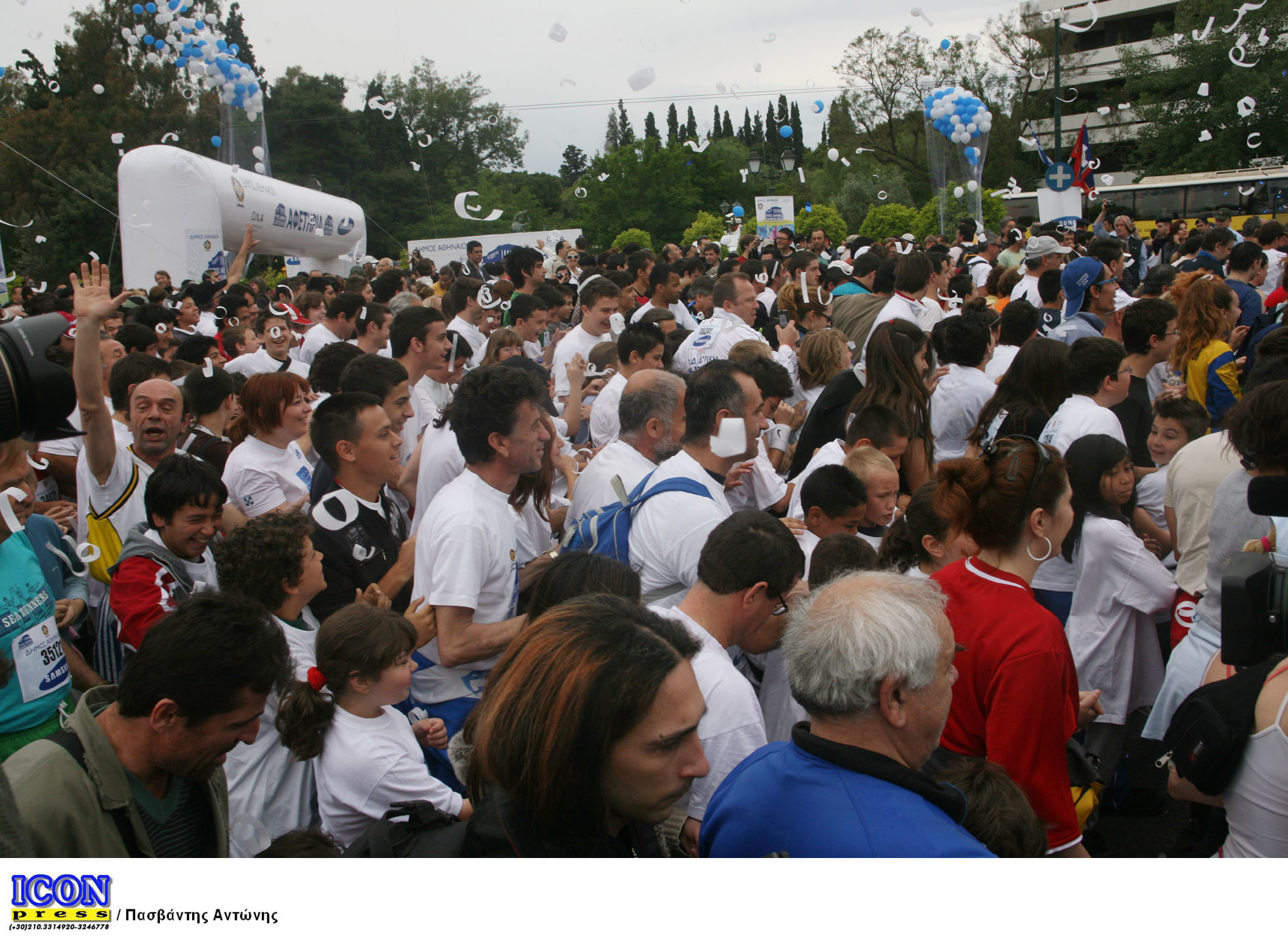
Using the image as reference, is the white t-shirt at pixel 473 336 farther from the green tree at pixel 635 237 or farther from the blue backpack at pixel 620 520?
the green tree at pixel 635 237

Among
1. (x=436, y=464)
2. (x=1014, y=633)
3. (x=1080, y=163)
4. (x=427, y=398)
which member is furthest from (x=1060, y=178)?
(x=1014, y=633)

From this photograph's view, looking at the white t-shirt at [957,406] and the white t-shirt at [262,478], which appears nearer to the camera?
the white t-shirt at [262,478]

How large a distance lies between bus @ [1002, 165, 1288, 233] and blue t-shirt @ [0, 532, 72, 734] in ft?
69.3

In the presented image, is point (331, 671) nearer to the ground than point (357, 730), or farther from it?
farther from it

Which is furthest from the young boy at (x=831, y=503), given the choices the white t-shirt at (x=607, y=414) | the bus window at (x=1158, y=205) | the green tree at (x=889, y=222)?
the bus window at (x=1158, y=205)

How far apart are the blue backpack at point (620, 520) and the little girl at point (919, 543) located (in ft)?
2.28

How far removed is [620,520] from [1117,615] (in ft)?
6.60

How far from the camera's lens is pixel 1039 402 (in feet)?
15.7

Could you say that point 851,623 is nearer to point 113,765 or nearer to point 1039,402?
point 113,765

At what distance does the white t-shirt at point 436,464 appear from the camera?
13.6 feet

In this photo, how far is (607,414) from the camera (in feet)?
18.3

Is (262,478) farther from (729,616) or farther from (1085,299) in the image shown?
(1085,299)

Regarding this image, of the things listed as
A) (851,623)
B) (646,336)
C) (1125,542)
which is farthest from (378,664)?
(646,336)
